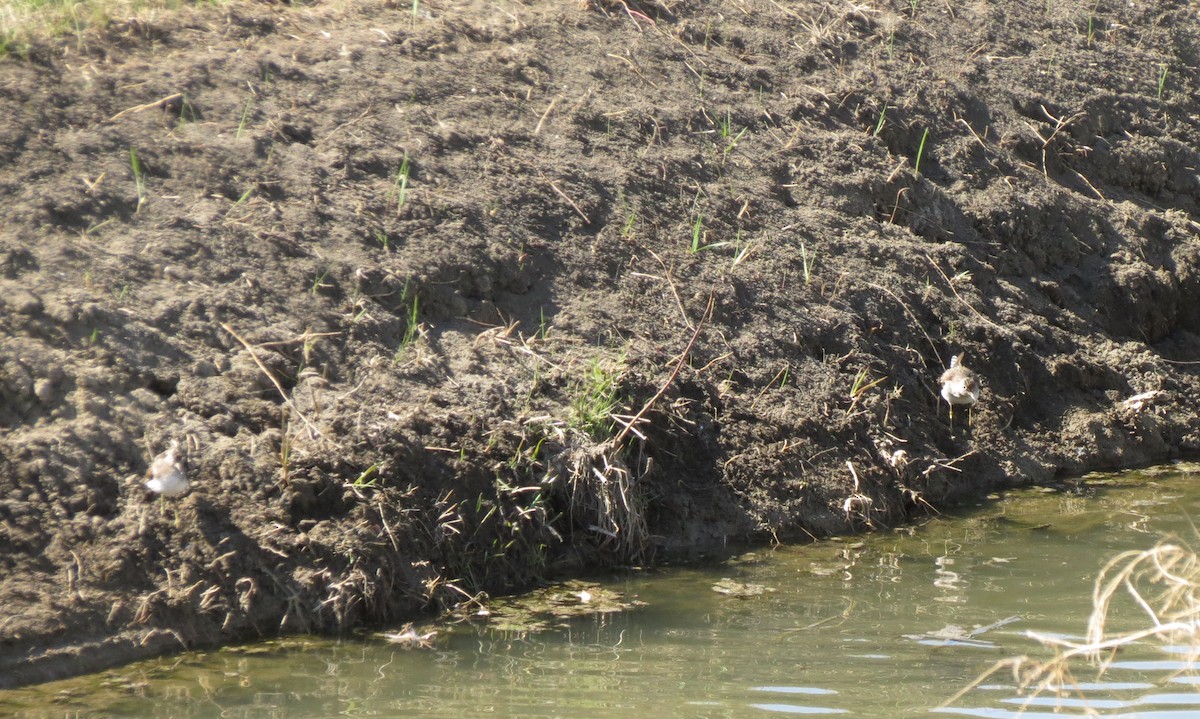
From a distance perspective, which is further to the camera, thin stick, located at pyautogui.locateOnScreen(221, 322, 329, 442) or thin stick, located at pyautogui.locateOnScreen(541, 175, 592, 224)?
thin stick, located at pyautogui.locateOnScreen(541, 175, 592, 224)

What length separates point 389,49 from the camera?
7230 millimetres

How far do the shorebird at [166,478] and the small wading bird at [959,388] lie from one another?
3.81m

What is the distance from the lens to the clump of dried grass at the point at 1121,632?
134 inches

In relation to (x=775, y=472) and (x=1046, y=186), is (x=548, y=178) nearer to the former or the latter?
(x=775, y=472)

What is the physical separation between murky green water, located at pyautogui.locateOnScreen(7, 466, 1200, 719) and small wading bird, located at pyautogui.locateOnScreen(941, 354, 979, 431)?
1048 millimetres

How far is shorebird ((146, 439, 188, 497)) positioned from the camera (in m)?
4.86

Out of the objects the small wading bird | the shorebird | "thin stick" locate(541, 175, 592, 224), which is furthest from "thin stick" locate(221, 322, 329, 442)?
the small wading bird

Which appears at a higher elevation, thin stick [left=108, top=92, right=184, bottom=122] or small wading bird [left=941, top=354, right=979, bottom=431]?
thin stick [left=108, top=92, right=184, bottom=122]

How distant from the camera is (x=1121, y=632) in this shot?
4645mm

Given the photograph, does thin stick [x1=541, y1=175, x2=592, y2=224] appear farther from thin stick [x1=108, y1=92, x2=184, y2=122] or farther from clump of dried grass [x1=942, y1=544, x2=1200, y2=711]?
clump of dried grass [x1=942, y1=544, x2=1200, y2=711]

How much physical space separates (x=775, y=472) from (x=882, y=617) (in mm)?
1258

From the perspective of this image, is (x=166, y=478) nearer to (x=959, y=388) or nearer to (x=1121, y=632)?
(x=1121, y=632)

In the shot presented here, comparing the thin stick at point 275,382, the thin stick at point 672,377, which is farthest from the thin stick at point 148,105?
the thin stick at point 672,377

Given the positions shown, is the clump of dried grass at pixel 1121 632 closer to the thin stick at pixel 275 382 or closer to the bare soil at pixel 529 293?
the bare soil at pixel 529 293
